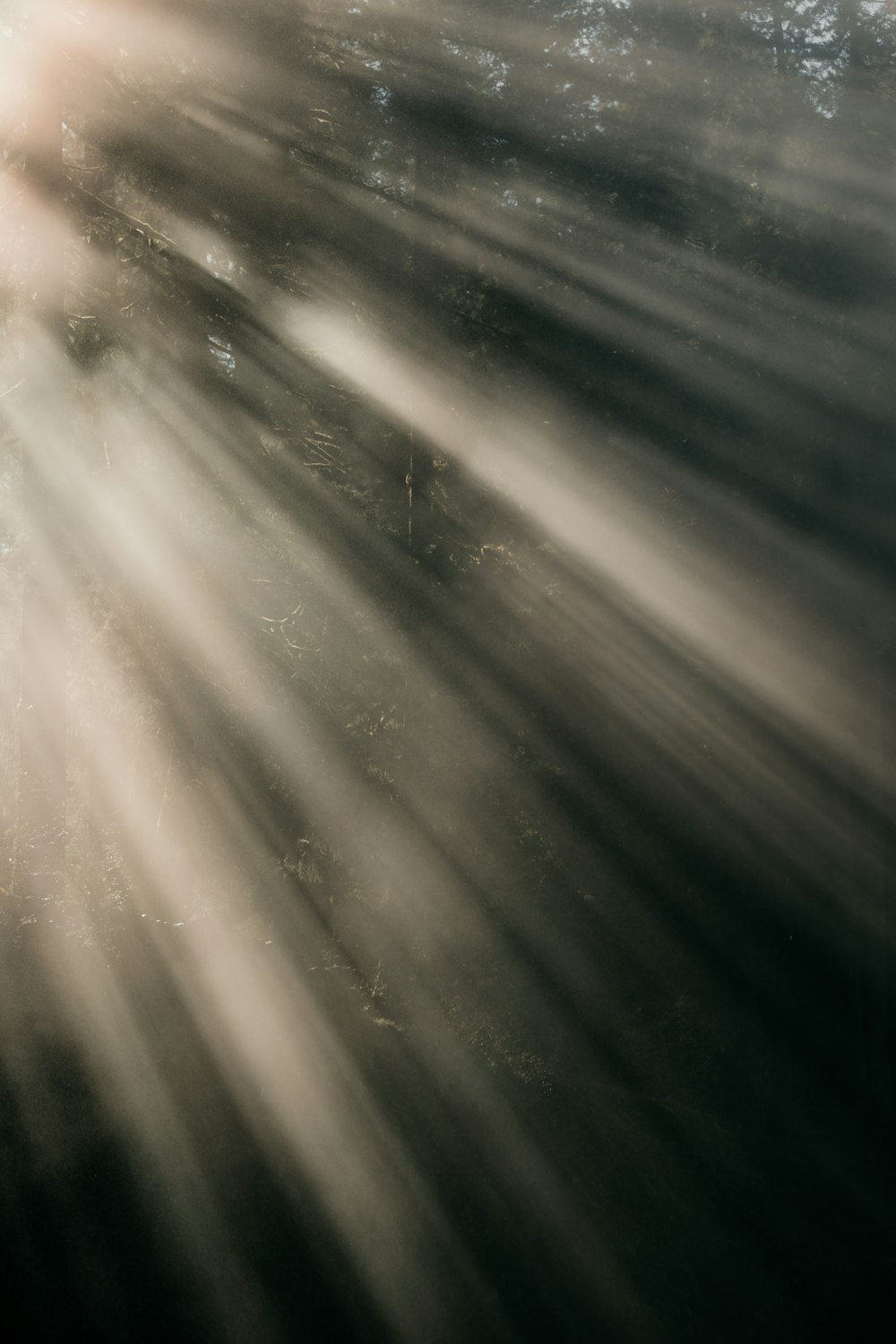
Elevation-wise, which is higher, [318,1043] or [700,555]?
[700,555]

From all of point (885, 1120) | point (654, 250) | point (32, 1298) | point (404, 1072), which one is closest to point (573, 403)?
point (654, 250)

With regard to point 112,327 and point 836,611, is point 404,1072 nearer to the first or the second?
point 836,611

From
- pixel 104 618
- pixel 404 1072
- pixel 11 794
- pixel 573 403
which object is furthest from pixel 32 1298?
pixel 573 403

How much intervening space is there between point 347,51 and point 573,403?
1.06m

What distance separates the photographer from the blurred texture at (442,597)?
199cm

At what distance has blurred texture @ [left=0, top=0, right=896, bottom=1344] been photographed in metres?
1.99

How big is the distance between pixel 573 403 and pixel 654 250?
17.3 inches

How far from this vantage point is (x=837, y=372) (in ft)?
6.81

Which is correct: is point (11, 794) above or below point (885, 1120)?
above

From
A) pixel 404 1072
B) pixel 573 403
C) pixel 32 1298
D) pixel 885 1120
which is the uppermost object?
pixel 573 403

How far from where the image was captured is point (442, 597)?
2.08 metres

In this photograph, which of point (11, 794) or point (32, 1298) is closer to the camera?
point (32, 1298)

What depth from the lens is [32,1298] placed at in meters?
1.98

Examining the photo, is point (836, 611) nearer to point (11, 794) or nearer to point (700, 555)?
point (700, 555)
